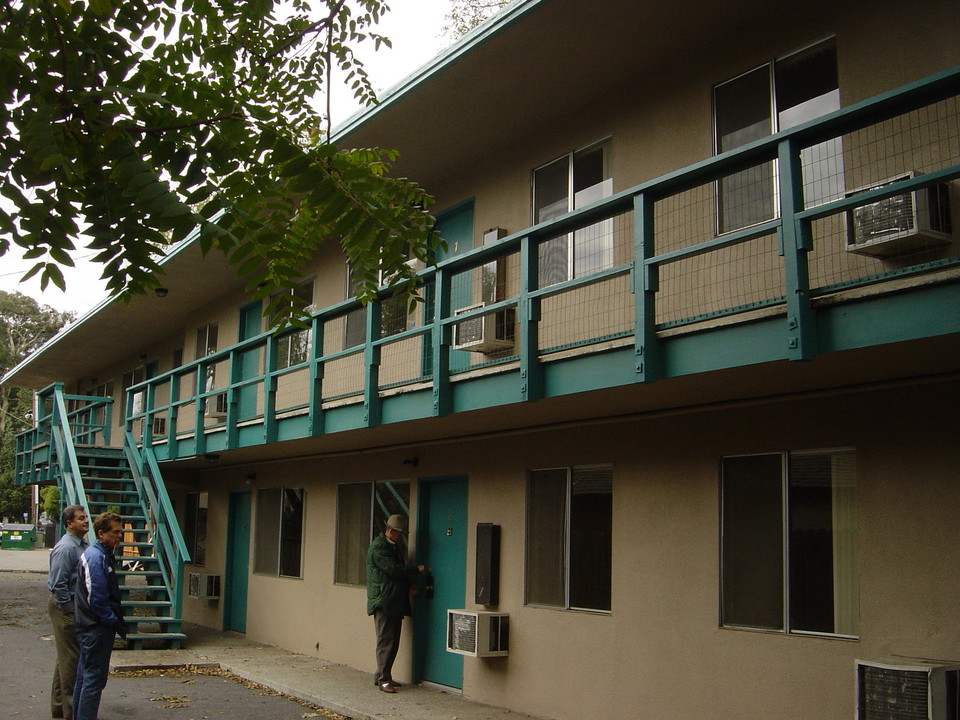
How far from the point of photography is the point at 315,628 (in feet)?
47.9

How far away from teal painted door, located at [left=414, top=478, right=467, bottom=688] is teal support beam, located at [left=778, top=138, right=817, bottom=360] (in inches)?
247

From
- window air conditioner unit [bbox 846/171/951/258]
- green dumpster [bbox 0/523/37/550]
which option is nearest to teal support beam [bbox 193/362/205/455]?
window air conditioner unit [bbox 846/171/951/258]

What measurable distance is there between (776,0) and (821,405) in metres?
3.52

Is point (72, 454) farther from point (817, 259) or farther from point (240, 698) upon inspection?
point (817, 259)

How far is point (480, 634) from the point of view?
10406 mm

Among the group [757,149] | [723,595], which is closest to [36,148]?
[757,149]

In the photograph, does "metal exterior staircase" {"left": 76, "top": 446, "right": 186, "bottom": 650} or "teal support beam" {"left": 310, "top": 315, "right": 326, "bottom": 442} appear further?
"metal exterior staircase" {"left": 76, "top": 446, "right": 186, "bottom": 650}

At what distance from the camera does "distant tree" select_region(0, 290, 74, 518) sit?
63.7 m

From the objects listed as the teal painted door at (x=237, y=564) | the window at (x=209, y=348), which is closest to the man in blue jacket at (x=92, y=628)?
the teal painted door at (x=237, y=564)

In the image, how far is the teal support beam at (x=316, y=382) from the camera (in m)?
12.0

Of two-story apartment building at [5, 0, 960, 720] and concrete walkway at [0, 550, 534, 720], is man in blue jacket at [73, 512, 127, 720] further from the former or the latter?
two-story apartment building at [5, 0, 960, 720]

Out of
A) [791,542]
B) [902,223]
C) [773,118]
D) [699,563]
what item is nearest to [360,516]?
[699,563]

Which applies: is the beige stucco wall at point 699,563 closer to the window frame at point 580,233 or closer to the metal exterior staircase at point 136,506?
the window frame at point 580,233

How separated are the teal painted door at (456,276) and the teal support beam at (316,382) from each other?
4.40 ft
